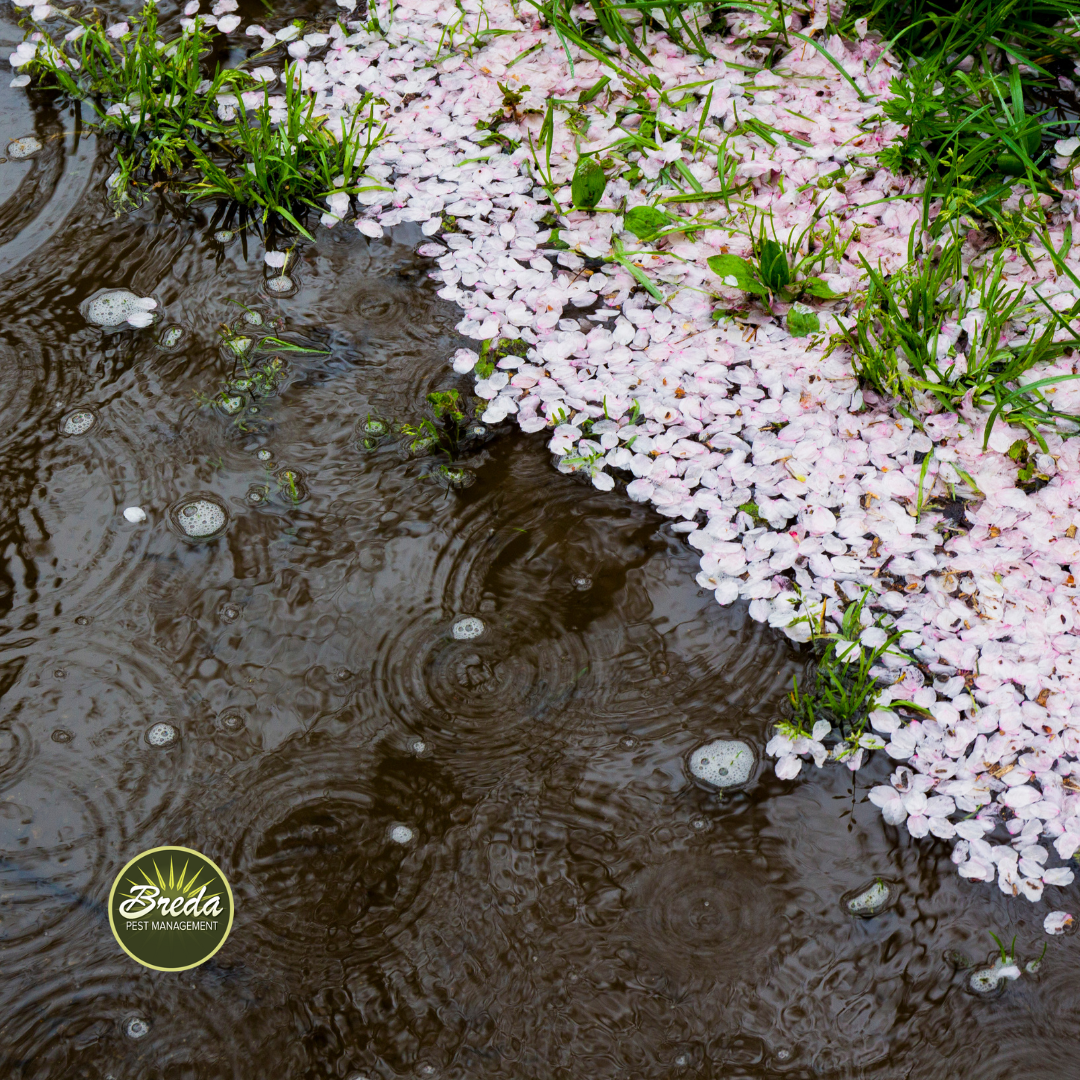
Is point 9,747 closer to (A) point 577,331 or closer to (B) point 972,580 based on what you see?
(A) point 577,331

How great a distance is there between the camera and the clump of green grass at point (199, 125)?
3.11 m

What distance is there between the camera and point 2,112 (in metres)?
3.43

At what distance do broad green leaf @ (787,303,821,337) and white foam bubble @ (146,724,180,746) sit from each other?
2020 mm

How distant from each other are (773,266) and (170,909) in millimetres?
2281

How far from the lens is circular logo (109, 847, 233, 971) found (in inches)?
74.4

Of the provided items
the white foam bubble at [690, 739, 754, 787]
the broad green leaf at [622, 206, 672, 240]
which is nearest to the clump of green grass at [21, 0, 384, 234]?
the broad green leaf at [622, 206, 672, 240]

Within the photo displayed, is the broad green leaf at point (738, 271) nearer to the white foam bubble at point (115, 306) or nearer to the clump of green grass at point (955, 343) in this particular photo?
the clump of green grass at point (955, 343)

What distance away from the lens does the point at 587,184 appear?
300 centimetres

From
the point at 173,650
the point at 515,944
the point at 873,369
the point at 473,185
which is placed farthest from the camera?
the point at 473,185

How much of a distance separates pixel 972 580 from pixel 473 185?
2079 mm

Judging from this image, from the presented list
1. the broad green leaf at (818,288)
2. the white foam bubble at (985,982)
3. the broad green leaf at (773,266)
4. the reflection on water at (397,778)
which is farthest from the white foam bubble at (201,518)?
the white foam bubble at (985,982)

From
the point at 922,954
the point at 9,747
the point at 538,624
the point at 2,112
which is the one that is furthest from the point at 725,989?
the point at 2,112

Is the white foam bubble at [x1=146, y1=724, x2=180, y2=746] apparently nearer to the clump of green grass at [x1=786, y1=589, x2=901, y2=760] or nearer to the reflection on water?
the reflection on water

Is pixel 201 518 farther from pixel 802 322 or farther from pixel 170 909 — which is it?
pixel 802 322
